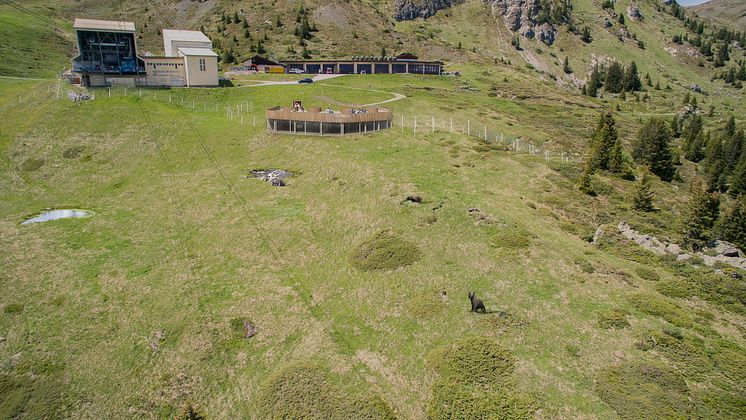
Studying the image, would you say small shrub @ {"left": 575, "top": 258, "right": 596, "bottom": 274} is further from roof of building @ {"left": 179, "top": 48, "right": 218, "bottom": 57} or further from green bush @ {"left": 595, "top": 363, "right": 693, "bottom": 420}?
roof of building @ {"left": 179, "top": 48, "right": 218, "bottom": 57}

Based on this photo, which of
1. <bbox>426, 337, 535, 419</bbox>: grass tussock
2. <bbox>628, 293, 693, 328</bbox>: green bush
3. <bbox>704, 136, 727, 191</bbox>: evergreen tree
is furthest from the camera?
<bbox>704, 136, 727, 191</bbox>: evergreen tree

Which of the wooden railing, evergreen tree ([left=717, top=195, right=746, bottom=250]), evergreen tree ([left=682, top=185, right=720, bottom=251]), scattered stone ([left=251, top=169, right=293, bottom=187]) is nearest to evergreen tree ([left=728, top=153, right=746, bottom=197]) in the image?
evergreen tree ([left=717, top=195, right=746, bottom=250])

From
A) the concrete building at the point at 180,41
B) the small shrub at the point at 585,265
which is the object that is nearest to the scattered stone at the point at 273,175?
the small shrub at the point at 585,265

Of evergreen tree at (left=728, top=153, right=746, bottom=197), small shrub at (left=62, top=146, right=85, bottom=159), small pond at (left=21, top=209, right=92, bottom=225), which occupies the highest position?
small shrub at (left=62, top=146, right=85, bottom=159)

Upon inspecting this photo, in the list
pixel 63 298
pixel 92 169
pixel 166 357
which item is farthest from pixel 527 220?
pixel 92 169

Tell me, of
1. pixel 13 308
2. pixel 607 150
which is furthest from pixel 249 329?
pixel 607 150

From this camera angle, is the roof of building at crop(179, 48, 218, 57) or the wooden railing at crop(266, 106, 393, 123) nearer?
the wooden railing at crop(266, 106, 393, 123)

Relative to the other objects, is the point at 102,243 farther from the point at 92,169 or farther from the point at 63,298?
the point at 92,169
